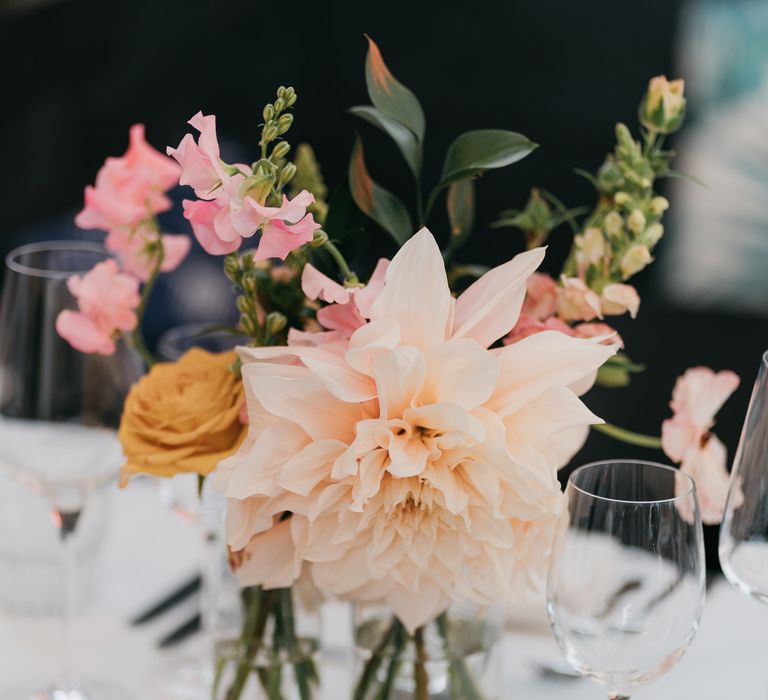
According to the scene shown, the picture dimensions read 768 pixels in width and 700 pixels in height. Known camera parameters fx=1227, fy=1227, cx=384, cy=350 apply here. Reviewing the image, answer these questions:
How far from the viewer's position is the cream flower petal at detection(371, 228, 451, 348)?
2.34ft

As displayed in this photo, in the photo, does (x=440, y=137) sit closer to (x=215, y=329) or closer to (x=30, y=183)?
(x=30, y=183)

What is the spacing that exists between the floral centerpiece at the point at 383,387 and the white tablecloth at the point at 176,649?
202 millimetres

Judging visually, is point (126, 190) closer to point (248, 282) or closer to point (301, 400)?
point (248, 282)

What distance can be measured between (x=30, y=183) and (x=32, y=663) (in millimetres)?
2182

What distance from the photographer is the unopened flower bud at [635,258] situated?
2.68ft

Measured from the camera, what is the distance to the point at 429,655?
2.90ft

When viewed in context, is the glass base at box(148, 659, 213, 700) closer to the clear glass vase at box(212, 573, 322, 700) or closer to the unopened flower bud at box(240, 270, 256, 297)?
the clear glass vase at box(212, 573, 322, 700)

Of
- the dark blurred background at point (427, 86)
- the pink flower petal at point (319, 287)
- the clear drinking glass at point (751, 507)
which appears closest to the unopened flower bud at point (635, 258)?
the clear drinking glass at point (751, 507)

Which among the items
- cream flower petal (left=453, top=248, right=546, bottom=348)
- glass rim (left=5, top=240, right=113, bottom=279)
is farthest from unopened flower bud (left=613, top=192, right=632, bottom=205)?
glass rim (left=5, top=240, right=113, bottom=279)

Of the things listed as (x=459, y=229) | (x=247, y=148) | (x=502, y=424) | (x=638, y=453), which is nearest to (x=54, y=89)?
(x=247, y=148)

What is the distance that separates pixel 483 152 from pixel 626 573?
283 mm

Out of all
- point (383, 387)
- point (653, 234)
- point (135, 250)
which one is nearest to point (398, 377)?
point (383, 387)

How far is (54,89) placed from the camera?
312 cm

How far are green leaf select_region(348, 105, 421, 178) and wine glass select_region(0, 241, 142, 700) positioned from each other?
1.00 feet
